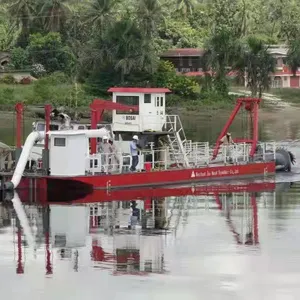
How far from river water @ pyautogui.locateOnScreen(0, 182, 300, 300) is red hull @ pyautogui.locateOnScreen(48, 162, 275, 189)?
98.5 inches

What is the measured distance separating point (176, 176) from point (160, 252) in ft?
50.4

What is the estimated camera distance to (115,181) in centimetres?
4662

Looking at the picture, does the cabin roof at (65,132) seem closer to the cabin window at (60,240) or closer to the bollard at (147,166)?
the bollard at (147,166)

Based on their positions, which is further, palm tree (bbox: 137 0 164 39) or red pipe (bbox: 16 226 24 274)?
palm tree (bbox: 137 0 164 39)

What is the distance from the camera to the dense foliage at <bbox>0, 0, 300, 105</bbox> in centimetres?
9869

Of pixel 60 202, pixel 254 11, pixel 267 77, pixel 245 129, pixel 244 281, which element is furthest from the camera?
pixel 254 11

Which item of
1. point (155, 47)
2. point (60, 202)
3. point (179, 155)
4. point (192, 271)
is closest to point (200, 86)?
point (155, 47)


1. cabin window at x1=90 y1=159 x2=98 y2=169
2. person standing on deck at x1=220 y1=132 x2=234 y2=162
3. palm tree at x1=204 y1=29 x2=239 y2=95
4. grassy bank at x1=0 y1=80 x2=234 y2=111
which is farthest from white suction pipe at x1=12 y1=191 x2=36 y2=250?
palm tree at x1=204 y1=29 x2=239 y2=95

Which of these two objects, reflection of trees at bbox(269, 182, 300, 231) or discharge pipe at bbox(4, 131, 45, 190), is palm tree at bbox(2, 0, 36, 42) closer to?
reflection of trees at bbox(269, 182, 300, 231)

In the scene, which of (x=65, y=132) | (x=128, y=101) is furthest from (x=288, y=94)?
(x=65, y=132)

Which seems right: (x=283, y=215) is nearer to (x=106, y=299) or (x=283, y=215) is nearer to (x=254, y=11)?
(x=106, y=299)

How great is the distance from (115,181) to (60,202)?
132 inches

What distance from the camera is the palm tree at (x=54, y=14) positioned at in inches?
4190

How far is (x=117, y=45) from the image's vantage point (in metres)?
97.9
